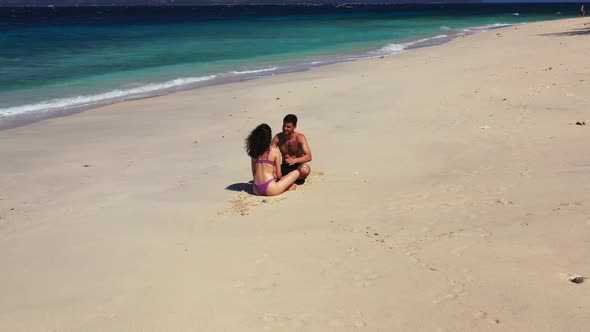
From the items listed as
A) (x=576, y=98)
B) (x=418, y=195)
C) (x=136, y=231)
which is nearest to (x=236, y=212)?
(x=136, y=231)

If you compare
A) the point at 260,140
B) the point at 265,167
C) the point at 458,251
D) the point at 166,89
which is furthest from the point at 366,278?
the point at 166,89

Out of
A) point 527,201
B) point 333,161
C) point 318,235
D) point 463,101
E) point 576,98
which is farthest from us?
point 463,101

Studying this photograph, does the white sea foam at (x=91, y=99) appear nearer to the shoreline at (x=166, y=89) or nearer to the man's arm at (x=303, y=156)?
the shoreline at (x=166, y=89)

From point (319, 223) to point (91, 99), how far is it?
36.7 feet

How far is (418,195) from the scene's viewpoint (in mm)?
6355

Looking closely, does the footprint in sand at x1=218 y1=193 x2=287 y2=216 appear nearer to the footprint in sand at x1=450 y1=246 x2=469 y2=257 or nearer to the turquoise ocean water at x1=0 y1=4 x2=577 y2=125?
the footprint in sand at x1=450 y1=246 x2=469 y2=257

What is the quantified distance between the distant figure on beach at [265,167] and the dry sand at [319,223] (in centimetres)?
16

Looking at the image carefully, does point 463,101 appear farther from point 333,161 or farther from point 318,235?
point 318,235

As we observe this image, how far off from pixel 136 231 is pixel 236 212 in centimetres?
108

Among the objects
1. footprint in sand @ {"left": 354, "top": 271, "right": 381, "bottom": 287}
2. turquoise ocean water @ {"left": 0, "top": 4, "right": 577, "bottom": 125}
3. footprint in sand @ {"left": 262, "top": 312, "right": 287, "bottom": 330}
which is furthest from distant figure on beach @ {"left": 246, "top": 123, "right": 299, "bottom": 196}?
turquoise ocean water @ {"left": 0, "top": 4, "right": 577, "bottom": 125}

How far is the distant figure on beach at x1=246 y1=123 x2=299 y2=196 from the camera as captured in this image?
6.86m

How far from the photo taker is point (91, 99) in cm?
1511

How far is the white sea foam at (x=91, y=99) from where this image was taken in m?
13.9

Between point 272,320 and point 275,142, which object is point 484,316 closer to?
point 272,320
